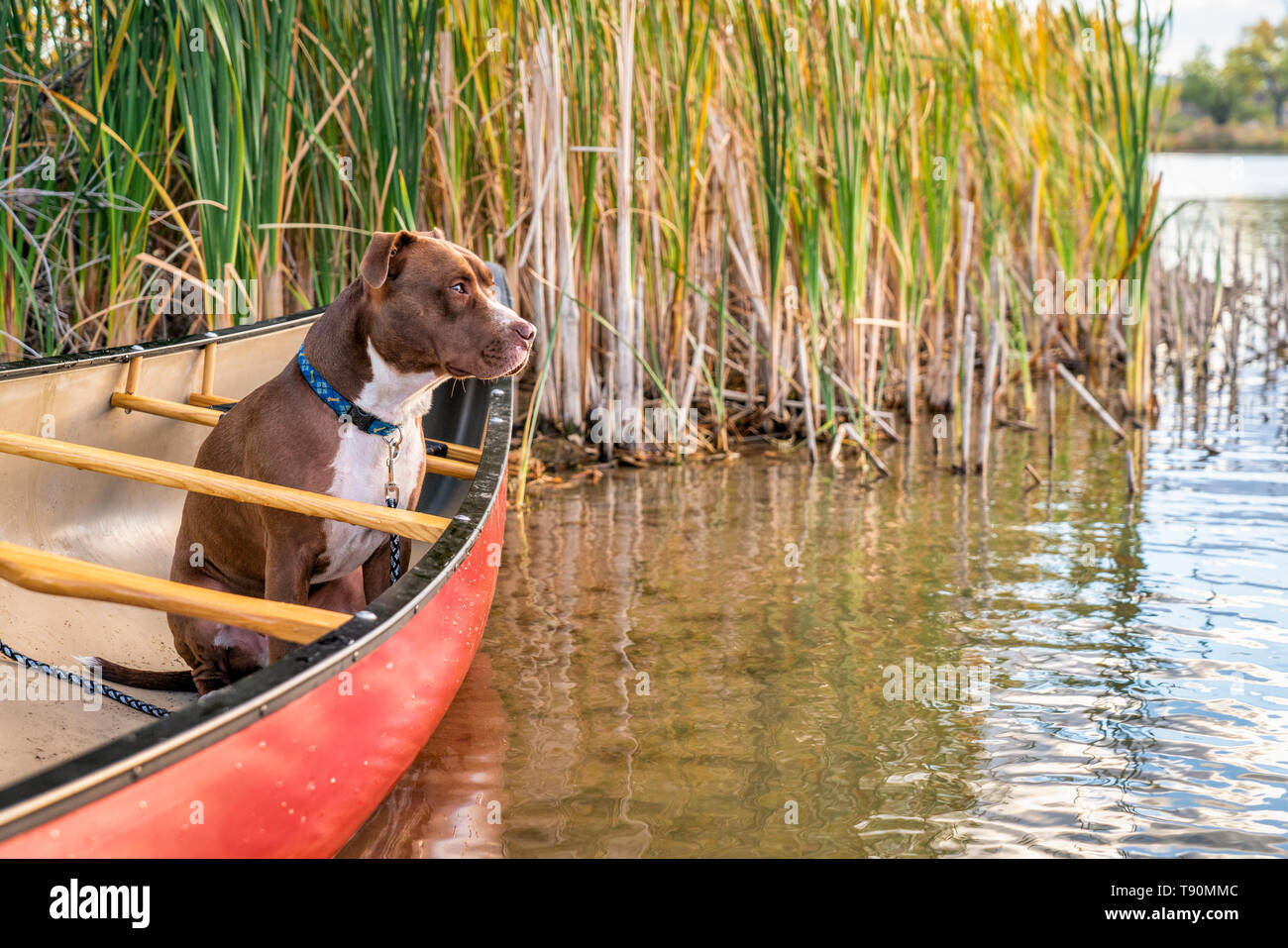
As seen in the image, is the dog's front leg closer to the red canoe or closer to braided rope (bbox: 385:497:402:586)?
braided rope (bbox: 385:497:402:586)

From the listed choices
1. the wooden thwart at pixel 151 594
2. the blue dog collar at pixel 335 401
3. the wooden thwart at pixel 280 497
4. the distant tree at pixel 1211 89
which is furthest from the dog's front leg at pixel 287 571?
the distant tree at pixel 1211 89

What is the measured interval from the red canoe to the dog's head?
0.32m

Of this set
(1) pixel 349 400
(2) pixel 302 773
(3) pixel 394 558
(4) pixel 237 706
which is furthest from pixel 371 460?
(4) pixel 237 706

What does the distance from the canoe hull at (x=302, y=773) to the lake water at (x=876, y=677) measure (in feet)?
1.17

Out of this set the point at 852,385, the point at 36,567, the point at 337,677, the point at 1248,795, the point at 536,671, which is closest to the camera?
the point at 337,677

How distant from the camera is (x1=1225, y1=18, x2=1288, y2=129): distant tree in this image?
59188 millimetres

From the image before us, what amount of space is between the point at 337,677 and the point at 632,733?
1.26 m

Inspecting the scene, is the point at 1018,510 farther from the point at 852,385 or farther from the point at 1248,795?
the point at 1248,795

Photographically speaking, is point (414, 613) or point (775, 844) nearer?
point (414, 613)

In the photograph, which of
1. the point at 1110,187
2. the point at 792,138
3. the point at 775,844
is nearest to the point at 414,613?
the point at 775,844

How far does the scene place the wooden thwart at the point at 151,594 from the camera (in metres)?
2.03

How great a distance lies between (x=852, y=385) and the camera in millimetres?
6266

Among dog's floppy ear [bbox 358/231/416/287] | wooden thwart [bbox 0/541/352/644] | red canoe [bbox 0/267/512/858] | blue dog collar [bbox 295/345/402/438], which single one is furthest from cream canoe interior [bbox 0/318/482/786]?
dog's floppy ear [bbox 358/231/416/287]

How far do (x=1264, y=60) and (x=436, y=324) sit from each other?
70000 millimetres
